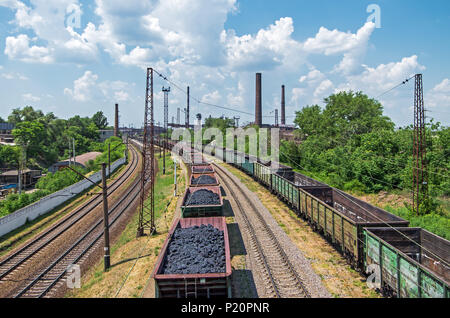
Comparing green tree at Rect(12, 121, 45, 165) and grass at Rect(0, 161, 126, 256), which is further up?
green tree at Rect(12, 121, 45, 165)

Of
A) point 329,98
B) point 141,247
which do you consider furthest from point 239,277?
point 329,98

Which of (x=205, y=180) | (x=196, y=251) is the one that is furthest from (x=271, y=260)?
(x=205, y=180)

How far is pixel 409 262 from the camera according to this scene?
848 cm

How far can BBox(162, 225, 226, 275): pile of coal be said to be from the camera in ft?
30.5

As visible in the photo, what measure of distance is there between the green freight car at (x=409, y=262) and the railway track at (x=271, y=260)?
9.15 feet

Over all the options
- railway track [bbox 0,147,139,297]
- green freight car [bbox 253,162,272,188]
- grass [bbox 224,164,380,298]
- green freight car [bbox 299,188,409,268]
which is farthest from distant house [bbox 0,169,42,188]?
green freight car [bbox 299,188,409,268]

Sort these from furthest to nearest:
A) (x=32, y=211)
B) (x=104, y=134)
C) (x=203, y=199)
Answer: (x=104, y=134)
(x=32, y=211)
(x=203, y=199)

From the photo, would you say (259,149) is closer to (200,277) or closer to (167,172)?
(167,172)

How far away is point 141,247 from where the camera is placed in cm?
1662

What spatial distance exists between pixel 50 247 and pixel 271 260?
13750mm

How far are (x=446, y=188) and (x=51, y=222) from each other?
3132 centimetres

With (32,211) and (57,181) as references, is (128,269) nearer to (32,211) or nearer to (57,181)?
(32,211)

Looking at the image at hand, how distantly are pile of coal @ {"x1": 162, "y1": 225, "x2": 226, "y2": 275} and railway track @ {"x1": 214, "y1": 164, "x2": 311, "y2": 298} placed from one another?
253 cm

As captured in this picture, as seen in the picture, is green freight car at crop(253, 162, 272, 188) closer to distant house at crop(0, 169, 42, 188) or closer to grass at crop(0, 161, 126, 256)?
grass at crop(0, 161, 126, 256)
